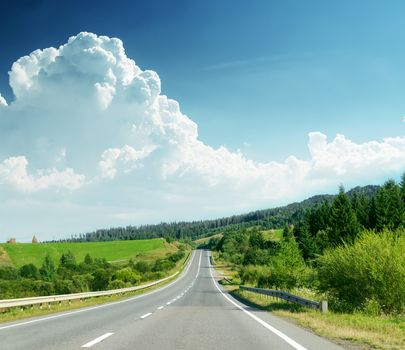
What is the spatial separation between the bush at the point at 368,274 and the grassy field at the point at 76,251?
428ft

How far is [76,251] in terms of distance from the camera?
170875mm

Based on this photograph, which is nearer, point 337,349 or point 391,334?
point 337,349

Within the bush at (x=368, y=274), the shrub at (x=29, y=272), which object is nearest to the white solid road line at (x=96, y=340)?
the bush at (x=368, y=274)

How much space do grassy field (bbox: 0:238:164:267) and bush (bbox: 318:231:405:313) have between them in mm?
130402

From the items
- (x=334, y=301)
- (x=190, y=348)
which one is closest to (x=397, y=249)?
(x=334, y=301)

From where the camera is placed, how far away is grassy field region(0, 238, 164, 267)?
14400cm

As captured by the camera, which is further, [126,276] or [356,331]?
[126,276]

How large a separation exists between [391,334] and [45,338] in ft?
27.7

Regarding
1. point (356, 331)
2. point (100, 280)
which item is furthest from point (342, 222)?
point (356, 331)

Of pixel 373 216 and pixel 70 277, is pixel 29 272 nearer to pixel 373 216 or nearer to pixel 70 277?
pixel 70 277

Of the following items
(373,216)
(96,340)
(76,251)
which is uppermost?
(373,216)

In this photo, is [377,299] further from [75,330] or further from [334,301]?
[75,330]

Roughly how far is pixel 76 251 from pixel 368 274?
16246cm

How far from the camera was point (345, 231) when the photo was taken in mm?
85438
